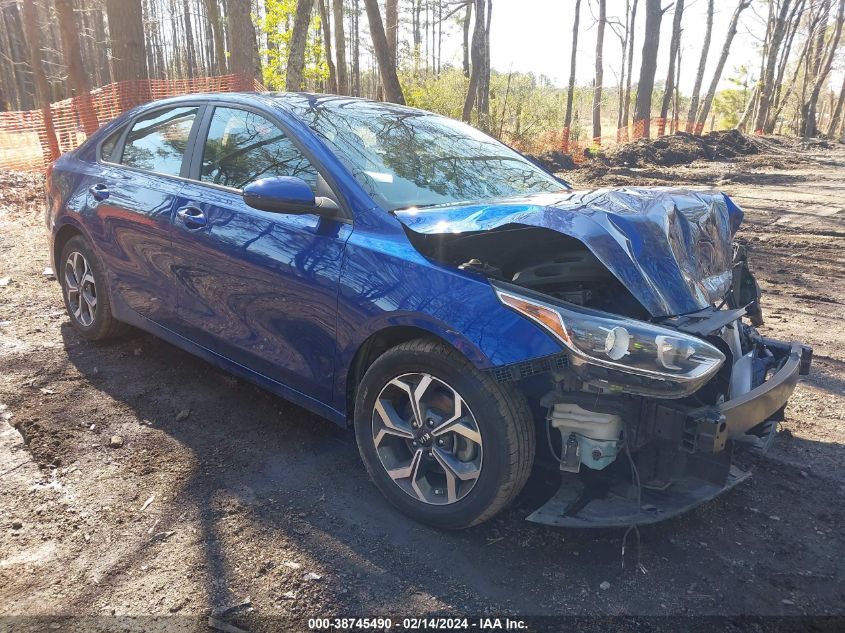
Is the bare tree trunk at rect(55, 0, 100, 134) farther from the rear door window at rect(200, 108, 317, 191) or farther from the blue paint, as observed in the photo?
the rear door window at rect(200, 108, 317, 191)

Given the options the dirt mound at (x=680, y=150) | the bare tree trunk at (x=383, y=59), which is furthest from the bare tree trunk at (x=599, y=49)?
the bare tree trunk at (x=383, y=59)

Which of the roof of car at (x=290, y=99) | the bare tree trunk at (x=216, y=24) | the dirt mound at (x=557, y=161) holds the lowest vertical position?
the dirt mound at (x=557, y=161)

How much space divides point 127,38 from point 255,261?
33.6 ft

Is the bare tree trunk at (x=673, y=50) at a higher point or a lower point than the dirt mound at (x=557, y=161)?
higher

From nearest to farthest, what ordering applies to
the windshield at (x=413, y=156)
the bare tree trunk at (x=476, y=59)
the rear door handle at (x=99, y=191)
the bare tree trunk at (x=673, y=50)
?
the windshield at (x=413, y=156) < the rear door handle at (x=99, y=191) < the bare tree trunk at (x=476, y=59) < the bare tree trunk at (x=673, y=50)

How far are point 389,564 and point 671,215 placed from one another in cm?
199

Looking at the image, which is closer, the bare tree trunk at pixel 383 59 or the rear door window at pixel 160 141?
the rear door window at pixel 160 141

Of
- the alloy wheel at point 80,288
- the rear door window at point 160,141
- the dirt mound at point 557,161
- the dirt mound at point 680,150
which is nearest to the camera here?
the rear door window at point 160,141

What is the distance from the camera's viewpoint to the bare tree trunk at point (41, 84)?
42.1 feet

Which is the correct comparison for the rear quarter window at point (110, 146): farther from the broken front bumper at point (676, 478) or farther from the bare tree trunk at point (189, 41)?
the bare tree trunk at point (189, 41)

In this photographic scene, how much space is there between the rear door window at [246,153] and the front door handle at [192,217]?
7.8 inches

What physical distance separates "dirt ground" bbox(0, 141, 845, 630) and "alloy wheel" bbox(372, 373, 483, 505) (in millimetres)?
210

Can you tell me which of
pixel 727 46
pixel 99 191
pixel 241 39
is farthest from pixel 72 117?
pixel 727 46

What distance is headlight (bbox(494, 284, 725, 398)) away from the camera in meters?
2.16
